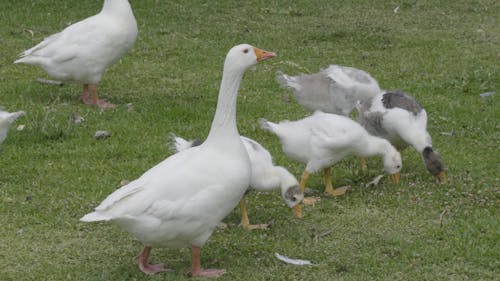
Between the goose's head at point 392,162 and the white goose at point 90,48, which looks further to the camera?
the white goose at point 90,48

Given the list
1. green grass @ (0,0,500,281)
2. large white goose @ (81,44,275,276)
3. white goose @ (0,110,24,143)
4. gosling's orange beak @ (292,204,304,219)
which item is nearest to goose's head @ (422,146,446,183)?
green grass @ (0,0,500,281)

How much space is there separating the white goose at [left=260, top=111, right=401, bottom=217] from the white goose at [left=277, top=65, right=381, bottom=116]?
1.08 metres

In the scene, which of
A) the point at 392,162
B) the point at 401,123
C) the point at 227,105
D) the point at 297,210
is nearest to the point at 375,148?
the point at 392,162

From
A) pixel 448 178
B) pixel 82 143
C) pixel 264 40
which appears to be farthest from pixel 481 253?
pixel 264 40

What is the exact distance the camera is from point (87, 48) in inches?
415

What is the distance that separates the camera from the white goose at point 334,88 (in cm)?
923

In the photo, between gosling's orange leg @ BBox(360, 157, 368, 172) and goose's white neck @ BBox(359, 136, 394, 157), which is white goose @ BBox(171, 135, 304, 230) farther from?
gosling's orange leg @ BBox(360, 157, 368, 172)

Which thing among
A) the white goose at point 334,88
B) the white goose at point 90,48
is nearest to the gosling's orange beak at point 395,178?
the white goose at point 334,88

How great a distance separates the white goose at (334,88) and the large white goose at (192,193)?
2.73 m

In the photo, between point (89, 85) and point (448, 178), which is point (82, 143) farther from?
point (448, 178)

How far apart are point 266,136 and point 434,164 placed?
86.5 inches

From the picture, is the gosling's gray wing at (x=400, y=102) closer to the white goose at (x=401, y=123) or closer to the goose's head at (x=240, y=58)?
the white goose at (x=401, y=123)

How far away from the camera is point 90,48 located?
10.5m

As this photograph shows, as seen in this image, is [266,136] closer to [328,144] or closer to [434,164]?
[328,144]
